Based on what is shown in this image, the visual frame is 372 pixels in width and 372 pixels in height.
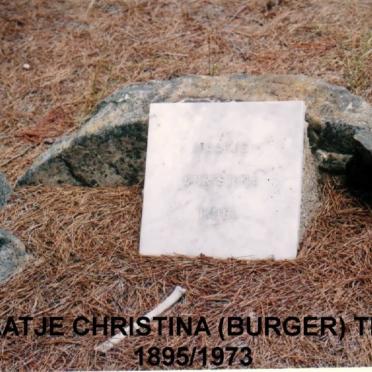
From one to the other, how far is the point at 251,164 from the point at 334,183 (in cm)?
37

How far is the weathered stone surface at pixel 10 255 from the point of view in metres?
2.95

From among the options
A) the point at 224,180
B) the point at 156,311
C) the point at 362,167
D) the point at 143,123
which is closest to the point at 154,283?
the point at 156,311

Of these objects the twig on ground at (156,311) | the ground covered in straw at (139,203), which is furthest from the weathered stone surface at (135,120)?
the twig on ground at (156,311)

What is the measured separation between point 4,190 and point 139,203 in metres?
0.63

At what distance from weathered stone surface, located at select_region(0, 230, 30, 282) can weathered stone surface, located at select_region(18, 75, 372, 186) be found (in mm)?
519

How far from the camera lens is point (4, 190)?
11.3 feet

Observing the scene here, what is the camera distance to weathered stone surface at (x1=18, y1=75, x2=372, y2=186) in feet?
11.0

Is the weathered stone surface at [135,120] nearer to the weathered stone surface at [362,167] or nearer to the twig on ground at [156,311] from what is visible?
the weathered stone surface at [362,167]

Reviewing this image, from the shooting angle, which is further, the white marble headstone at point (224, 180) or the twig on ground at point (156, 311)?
the white marble headstone at point (224, 180)

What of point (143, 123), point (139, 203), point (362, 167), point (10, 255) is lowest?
point (10, 255)

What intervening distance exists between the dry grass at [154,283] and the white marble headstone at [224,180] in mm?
89

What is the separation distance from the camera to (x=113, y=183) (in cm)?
346

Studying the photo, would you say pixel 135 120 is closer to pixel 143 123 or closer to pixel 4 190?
pixel 143 123

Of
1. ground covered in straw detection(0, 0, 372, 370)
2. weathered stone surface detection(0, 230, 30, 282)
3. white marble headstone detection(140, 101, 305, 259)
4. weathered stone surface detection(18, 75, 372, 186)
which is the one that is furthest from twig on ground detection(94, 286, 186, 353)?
weathered stone surface detection(18, 75, 372, 186)
